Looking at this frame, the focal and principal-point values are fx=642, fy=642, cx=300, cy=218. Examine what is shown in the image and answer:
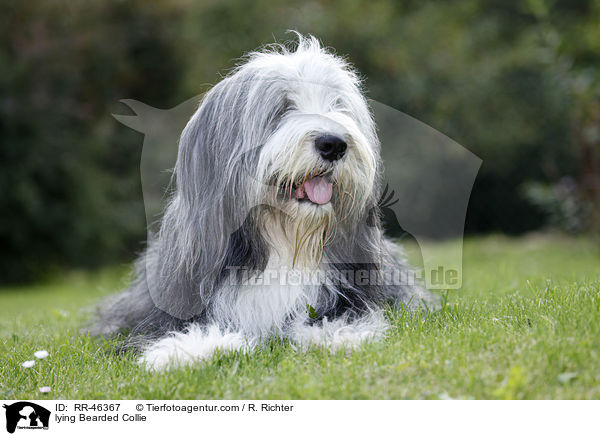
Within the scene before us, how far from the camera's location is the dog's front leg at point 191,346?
299cm

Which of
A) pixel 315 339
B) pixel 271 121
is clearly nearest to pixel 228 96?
pixel 271 121

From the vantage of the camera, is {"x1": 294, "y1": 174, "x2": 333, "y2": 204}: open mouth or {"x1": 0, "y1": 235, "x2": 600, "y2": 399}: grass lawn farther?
{"x1": 294, "y1": 174, "x2": 333, "y2": 204}: open mouth

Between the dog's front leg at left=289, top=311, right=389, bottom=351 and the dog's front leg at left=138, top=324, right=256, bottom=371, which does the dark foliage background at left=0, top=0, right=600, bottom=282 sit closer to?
the dog's front leg at left=289, top=311, right=389, bottom=351

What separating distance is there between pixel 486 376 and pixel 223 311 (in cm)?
142

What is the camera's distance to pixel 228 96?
3.50 meters

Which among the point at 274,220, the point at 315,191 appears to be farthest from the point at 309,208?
the point at 274,220

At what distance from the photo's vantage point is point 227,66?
398 inches

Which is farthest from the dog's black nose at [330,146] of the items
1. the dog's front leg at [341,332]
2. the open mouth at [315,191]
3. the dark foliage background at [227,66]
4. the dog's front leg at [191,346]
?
the dark foliage background at [227,66]
